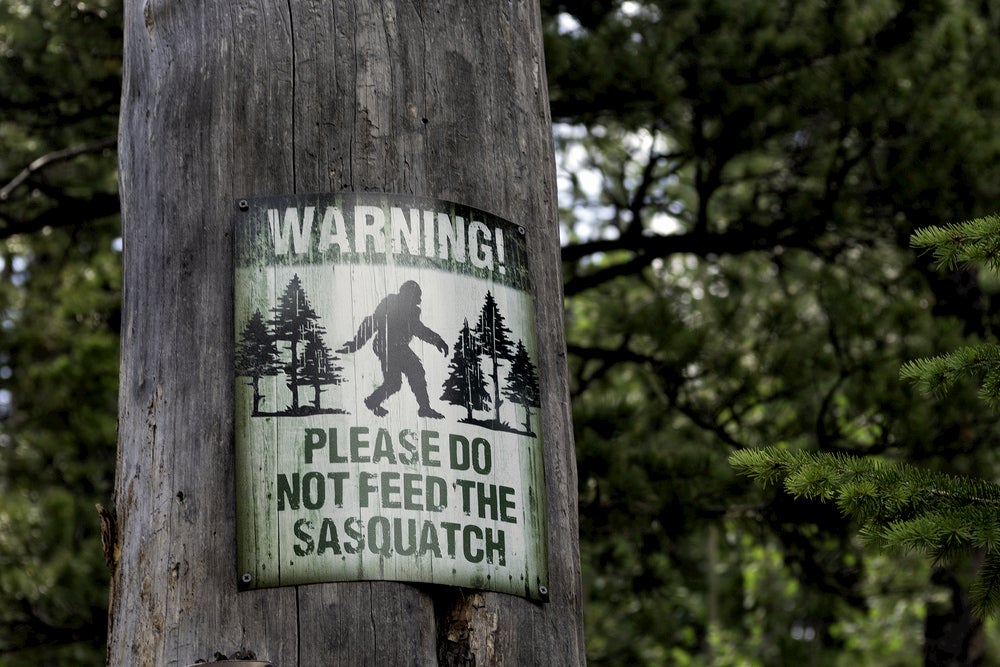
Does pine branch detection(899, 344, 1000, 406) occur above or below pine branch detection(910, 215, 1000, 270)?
below

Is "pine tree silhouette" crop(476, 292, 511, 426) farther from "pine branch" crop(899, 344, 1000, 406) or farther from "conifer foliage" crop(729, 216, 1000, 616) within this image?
"pine branch" crop(899, 344, 1000, 406)

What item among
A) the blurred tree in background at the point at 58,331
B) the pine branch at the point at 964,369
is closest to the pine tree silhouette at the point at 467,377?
the pine branch at the point at 964,369

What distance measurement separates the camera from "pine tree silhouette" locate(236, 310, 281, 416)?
7.36ft

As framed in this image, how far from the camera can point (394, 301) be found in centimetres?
229

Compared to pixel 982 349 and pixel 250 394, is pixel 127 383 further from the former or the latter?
pixel 982 349

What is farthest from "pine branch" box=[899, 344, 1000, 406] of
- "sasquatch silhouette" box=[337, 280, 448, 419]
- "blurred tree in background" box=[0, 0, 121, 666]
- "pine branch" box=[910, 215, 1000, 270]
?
"blurred tree in background" box=[0, 0, 121, 666]

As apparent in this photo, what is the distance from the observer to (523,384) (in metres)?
2.42

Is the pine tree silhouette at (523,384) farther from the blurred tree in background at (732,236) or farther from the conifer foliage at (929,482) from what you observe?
the blurred tree in background at (732,236)

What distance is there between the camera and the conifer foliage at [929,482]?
2.58 meters

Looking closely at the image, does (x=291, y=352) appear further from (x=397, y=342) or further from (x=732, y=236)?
(x=732, y=236)

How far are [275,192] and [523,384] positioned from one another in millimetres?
560

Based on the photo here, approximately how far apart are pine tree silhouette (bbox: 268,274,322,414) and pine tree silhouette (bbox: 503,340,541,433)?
37 cm

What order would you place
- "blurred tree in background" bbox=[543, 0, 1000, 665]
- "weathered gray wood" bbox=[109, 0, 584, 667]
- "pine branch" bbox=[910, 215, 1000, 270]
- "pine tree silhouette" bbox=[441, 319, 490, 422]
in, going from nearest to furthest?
"weathered gray wood" bbox=[109, 0, 584, 667] < "pine tree silhouette" bbox=[441, 319, 490, 422] < "pine branch" bbox=[910, 215, 1000, 270] < "blurred tree in background" bbox=[543, 0, 1000, 665]

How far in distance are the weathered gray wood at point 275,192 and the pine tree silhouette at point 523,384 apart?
58 millimetres
